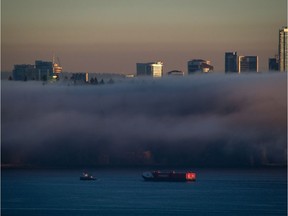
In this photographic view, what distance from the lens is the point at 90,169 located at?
164m

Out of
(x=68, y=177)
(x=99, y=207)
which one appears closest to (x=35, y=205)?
(x=99, y=207)

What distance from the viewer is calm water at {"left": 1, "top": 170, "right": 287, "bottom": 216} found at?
92.4m

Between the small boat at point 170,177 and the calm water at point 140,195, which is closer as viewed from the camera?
the calm water at point 140,195

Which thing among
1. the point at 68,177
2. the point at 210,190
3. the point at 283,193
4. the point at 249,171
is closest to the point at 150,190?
the point at 210,190

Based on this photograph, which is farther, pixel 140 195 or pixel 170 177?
pixel 170 177

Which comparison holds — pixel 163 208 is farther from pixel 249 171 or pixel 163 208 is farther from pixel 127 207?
pixel 249 171

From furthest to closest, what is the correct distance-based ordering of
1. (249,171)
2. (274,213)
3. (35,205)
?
1. (249,171)
2. (35,205)
3. (274,213)

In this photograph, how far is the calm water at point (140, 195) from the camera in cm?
9244

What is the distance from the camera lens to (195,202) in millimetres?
99500

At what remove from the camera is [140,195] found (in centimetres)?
10775

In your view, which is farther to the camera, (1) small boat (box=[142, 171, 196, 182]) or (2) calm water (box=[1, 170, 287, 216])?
(1) small boat (box=[142, 171, 196, 182])

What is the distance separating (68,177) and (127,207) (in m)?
50.6

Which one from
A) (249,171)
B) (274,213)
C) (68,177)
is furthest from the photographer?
(249,171)

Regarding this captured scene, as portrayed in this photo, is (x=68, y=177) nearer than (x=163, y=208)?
No
